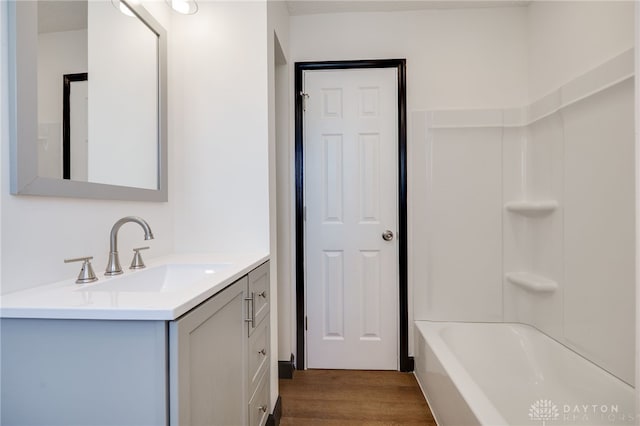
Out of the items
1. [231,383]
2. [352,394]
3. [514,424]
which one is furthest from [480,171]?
[231,383]

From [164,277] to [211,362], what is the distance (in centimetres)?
53

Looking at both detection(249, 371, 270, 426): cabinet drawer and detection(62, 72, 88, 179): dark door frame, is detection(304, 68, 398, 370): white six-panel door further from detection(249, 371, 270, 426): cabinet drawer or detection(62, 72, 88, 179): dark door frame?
detection(62, 72, 88, 179): dark door frame

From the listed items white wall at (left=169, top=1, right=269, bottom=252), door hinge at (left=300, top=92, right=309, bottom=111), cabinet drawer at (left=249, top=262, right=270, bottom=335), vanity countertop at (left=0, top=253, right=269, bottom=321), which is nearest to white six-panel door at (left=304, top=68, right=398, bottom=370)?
door hinge at (left=300, top=92, right=309, bottom=111)

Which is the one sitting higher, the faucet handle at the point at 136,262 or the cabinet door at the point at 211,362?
the faucet handle at the point at 136,262

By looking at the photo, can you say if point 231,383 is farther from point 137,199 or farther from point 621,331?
point 621,331

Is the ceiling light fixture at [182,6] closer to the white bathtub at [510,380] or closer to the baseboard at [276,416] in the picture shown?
the baseboard at [276,416]

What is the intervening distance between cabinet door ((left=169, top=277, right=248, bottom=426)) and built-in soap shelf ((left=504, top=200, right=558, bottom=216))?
185 centimetres

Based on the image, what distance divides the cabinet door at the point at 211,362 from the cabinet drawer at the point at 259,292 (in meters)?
0.09

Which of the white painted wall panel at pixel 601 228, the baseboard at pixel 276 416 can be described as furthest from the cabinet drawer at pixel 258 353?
the white painted wall panel at pixel 601 228

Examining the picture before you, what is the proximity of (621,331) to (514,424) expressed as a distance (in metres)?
0.68

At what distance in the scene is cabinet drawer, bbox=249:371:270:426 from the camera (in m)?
1.26

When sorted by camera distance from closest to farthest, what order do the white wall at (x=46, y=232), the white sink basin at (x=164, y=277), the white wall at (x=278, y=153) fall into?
the white wall at (x=46, y=232), the white sink basin at (x=164, y=277), the white wall at (x=278, y=153)

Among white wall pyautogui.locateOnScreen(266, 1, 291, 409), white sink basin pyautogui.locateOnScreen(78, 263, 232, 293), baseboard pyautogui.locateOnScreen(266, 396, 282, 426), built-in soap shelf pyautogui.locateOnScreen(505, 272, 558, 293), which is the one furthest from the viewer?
built-in soap shelf pyautogui.locateOnScreen(505, 272, 558, 293)

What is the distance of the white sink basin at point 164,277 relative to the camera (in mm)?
1104
